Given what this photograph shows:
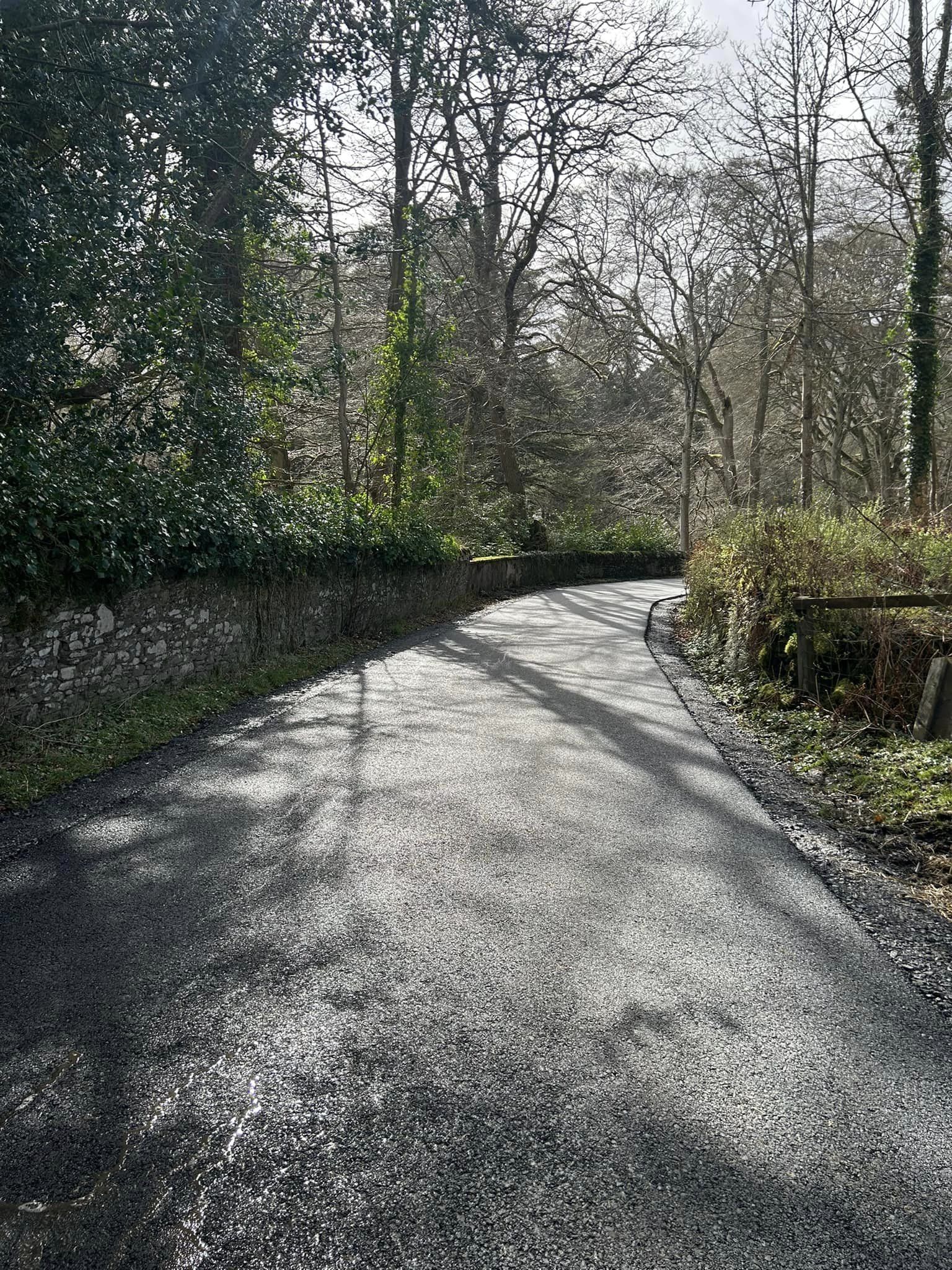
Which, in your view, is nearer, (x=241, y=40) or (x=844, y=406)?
(x=241, y=40)

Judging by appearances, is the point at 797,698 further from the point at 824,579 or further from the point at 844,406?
the point at 844,406

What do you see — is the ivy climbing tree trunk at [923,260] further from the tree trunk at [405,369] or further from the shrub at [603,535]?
the shrub at [603,535]

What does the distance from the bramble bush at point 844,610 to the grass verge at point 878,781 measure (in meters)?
0.33

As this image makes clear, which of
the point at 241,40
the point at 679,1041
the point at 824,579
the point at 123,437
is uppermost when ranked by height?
the point at 241,40

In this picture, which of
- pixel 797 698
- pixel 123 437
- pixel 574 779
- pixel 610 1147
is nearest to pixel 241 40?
pixel 123 437

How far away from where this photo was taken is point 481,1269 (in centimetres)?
197

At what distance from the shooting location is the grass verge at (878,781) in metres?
4.79

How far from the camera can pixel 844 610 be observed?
8.15m

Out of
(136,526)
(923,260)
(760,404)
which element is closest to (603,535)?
(760,404)

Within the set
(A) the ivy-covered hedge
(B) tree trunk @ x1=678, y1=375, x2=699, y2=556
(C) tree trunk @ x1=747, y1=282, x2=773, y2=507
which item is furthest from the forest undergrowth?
(B) tree trunk @ x1=678, y1=375, x2=699, y2=556

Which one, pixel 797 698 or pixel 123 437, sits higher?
pixel 123 437

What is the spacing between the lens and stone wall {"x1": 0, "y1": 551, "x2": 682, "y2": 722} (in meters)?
6.53

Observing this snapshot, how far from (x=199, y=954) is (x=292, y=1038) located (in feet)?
2.48

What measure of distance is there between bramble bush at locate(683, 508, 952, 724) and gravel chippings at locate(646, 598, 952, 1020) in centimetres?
109
